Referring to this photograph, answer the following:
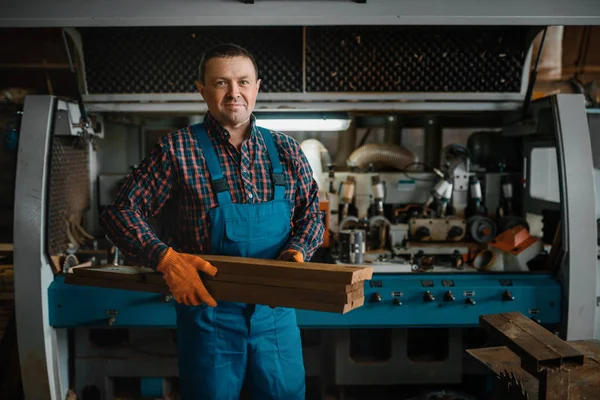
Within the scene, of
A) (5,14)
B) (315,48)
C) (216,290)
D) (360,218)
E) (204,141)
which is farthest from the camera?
(360,218)

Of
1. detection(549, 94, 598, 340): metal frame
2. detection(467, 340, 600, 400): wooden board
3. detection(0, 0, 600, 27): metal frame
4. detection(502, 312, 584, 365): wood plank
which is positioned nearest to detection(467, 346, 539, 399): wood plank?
detection(467, 340, 600, 400): wooden board

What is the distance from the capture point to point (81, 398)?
2.82 meters

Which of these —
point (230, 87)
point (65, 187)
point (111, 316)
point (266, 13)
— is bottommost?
point (111, 316)

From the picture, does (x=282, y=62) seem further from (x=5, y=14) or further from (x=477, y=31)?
(x=5, y=14)

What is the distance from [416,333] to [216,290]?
1810 mm

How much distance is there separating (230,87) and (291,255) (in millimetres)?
557

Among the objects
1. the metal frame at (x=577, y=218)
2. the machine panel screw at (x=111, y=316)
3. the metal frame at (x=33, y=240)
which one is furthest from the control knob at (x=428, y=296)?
the metal frame at (x=33, y=240)

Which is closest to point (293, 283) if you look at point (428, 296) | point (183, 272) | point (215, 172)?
point (183, 272)

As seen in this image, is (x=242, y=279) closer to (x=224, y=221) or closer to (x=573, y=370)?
(x=224, y=221)

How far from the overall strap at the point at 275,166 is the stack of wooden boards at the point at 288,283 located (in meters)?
0.28

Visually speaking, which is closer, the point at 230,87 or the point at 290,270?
the point at 290,270

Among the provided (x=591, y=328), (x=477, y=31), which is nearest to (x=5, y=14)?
(x=477, y=31)

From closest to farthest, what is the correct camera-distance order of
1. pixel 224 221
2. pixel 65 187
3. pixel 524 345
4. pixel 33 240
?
pixel 524 345 → pixel 224 221 → pixel 33 240 → pixel 65 187

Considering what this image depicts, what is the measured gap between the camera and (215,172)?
1.69 m
